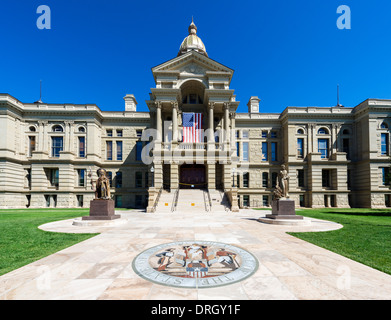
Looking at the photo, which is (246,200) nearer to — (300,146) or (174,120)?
(300,146)

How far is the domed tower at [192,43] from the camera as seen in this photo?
4484cm

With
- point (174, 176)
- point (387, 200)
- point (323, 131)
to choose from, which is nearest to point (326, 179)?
point (323, 131)

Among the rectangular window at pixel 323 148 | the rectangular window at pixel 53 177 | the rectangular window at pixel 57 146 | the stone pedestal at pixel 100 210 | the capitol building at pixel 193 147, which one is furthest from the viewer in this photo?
the rectangular window at pixel 323 148

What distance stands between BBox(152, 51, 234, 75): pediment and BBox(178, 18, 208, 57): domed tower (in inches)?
669

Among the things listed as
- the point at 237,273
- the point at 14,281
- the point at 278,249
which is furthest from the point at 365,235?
the point at 14,281

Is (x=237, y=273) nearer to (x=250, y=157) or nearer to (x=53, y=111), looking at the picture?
(x=250, y=157)

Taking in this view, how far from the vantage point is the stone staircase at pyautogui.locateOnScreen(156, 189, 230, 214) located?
842 inches

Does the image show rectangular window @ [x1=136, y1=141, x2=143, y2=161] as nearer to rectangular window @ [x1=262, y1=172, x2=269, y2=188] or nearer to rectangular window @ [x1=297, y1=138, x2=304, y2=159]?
rectangular window @ [x1=262, y1=172, x2=269, y2=188]

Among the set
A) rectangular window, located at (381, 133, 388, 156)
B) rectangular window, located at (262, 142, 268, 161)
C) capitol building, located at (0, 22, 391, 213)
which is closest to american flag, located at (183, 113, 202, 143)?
capitol building, located at (0, 22, 391, 213)

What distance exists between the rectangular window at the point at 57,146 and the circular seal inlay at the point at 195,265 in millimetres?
32901

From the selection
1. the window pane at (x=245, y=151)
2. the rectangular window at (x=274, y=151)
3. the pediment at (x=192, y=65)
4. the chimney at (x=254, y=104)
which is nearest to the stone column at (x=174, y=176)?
the window pane at (x=245, y=151)

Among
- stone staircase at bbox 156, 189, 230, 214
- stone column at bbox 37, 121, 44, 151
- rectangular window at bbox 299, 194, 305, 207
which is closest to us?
stone staircase at bbox 156, 189, 230, 214

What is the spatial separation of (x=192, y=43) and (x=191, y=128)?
94.2 feet

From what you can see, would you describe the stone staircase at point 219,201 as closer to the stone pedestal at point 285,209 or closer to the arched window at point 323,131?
the stone pedestal at point 285,209
